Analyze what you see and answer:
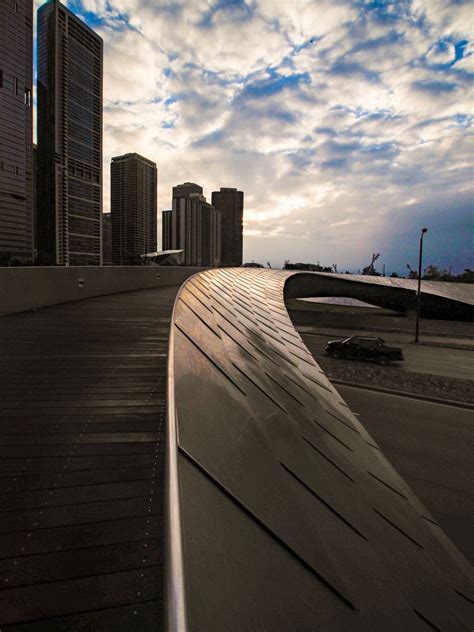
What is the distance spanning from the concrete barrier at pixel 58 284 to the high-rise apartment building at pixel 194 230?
54850 mm

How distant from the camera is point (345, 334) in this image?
966 inches

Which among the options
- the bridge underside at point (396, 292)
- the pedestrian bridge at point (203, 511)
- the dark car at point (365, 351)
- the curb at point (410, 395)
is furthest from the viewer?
the bridge underside at point (396, 292)

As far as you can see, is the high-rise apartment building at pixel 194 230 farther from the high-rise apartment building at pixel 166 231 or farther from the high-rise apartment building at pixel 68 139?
the high-rise apartment building at pixel 68 139

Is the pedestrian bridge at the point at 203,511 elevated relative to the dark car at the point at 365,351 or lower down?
elevated

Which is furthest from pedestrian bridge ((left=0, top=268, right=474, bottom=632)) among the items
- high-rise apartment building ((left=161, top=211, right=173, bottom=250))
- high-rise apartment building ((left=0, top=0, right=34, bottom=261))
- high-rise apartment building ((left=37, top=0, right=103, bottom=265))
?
high-rise apartment building ((left=37, top=0, right=103, bottom=265))

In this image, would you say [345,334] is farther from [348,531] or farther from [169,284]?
[348,531]

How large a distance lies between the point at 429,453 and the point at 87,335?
772cm

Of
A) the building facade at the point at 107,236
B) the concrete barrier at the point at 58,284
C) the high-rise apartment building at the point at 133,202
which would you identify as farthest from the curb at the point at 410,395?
the building facade at the point at 107,236

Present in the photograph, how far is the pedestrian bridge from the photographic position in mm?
1269

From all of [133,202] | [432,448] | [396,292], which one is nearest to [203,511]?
[432,448]

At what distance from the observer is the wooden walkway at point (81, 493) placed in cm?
152

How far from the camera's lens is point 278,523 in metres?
1.61

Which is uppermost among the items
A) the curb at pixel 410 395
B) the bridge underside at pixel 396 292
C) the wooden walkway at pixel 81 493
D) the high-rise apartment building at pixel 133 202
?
the high-rise apartment building at pixel 133 202

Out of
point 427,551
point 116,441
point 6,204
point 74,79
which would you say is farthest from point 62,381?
point 74,79
